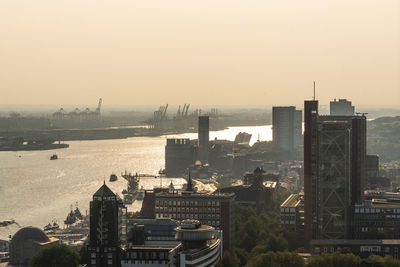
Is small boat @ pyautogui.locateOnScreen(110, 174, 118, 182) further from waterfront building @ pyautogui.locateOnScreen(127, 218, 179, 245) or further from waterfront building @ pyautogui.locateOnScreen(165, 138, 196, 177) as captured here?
waterfront building @ pyautogui.locateOnScreen(127, 218, 179, 245)

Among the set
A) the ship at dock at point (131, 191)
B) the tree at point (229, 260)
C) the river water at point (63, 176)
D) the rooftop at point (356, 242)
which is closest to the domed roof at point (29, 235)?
the river water at point (63, 176)

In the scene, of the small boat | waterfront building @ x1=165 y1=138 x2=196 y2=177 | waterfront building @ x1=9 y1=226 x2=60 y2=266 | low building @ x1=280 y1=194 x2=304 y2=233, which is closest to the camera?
waterfront building @ x1=9 y1=226 x2=60 y2=266

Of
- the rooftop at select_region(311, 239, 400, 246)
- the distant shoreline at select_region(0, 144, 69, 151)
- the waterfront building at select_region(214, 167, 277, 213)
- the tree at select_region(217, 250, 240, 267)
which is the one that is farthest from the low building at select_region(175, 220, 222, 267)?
the distant shoreline at select_region(0, 144, 69, 151)

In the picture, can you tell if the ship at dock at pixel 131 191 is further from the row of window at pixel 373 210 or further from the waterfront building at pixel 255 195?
the row of window at pixel 373 210

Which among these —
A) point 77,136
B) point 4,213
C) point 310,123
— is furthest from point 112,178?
point 77,136

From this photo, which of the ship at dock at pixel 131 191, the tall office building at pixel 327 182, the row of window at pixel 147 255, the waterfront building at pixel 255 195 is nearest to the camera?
the row of window at pixel 147 255

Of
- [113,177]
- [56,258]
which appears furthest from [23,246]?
[113,177]
